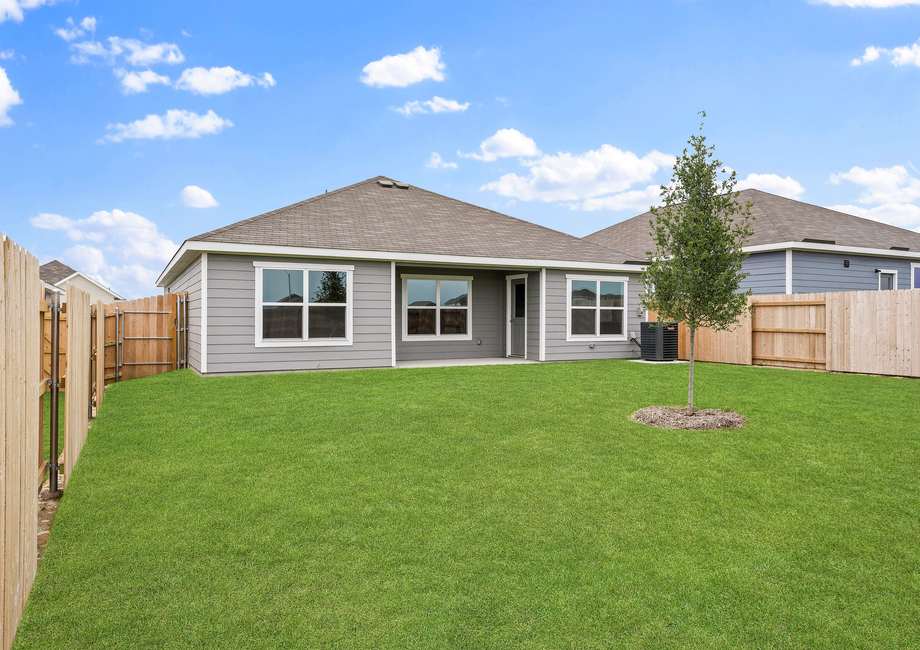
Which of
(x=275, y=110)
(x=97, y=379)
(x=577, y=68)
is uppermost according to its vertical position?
(x=577, y=68)

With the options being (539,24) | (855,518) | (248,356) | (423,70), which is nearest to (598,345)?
(248,356)

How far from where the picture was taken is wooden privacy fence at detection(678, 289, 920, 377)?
11039mm

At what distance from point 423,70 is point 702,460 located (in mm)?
29144

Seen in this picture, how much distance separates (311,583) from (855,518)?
11.8ft

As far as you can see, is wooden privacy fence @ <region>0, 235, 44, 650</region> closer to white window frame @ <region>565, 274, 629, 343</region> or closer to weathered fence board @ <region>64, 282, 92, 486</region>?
weathered fence board @ <region>64, 282, 92, 486</region>

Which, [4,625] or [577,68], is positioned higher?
[577,68]

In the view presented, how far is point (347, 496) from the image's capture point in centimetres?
405

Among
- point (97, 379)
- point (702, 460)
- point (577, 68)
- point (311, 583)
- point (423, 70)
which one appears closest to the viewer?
point (311, 583)

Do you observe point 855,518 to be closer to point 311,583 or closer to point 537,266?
point 311,583

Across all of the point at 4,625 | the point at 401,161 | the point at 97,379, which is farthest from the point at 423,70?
the point at 4,625

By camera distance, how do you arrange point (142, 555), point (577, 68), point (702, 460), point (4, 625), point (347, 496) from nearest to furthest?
point (4, 625)
point (142, 555)
point (347, 496)
point (702, 460)
point (577, 68)

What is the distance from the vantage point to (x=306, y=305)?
11914mm

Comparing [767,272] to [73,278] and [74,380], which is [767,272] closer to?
[74,380]

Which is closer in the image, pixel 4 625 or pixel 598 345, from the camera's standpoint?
pixel 4 625
